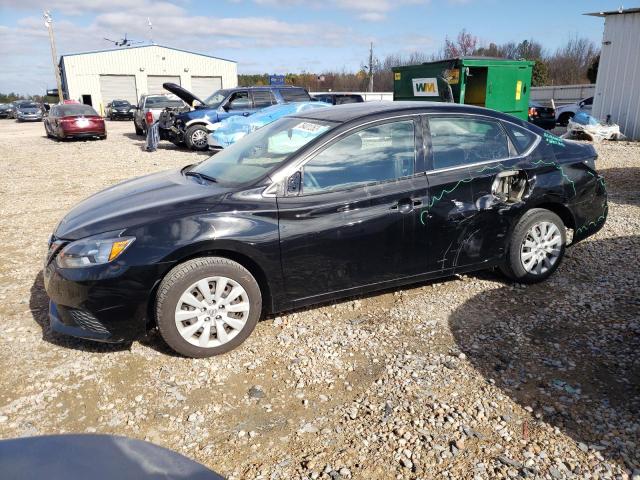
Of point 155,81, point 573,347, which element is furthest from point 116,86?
point 573,347

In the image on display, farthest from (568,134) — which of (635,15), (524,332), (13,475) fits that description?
(13,475)

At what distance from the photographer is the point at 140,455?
1563 millimetres

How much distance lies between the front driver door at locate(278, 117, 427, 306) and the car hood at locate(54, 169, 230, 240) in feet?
1.95

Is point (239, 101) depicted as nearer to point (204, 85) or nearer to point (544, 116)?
point (544, 116)

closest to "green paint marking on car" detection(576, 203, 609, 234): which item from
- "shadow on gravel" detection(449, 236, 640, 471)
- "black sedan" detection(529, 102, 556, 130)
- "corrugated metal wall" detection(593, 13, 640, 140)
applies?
"shadow on gravel" detection(449, 236, 640, 471)

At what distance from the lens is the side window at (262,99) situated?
13.9 metres

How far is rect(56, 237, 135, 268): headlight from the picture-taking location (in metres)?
3.14

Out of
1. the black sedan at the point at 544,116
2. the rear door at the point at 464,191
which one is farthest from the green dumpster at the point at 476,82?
the rear door at the point at 464,191

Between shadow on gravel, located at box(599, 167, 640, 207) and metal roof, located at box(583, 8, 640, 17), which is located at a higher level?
metal roof, located at box(583, 8, 640, 17)

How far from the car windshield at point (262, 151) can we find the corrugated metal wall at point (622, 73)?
49.2 feet

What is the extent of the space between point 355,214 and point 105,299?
1.75 m

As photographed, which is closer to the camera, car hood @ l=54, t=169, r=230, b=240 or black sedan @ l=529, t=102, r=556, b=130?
car hood @ l=54, t=169, r=230, b=240

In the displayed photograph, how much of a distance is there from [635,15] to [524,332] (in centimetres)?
1544

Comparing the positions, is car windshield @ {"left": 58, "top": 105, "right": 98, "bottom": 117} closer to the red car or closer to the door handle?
the red car
